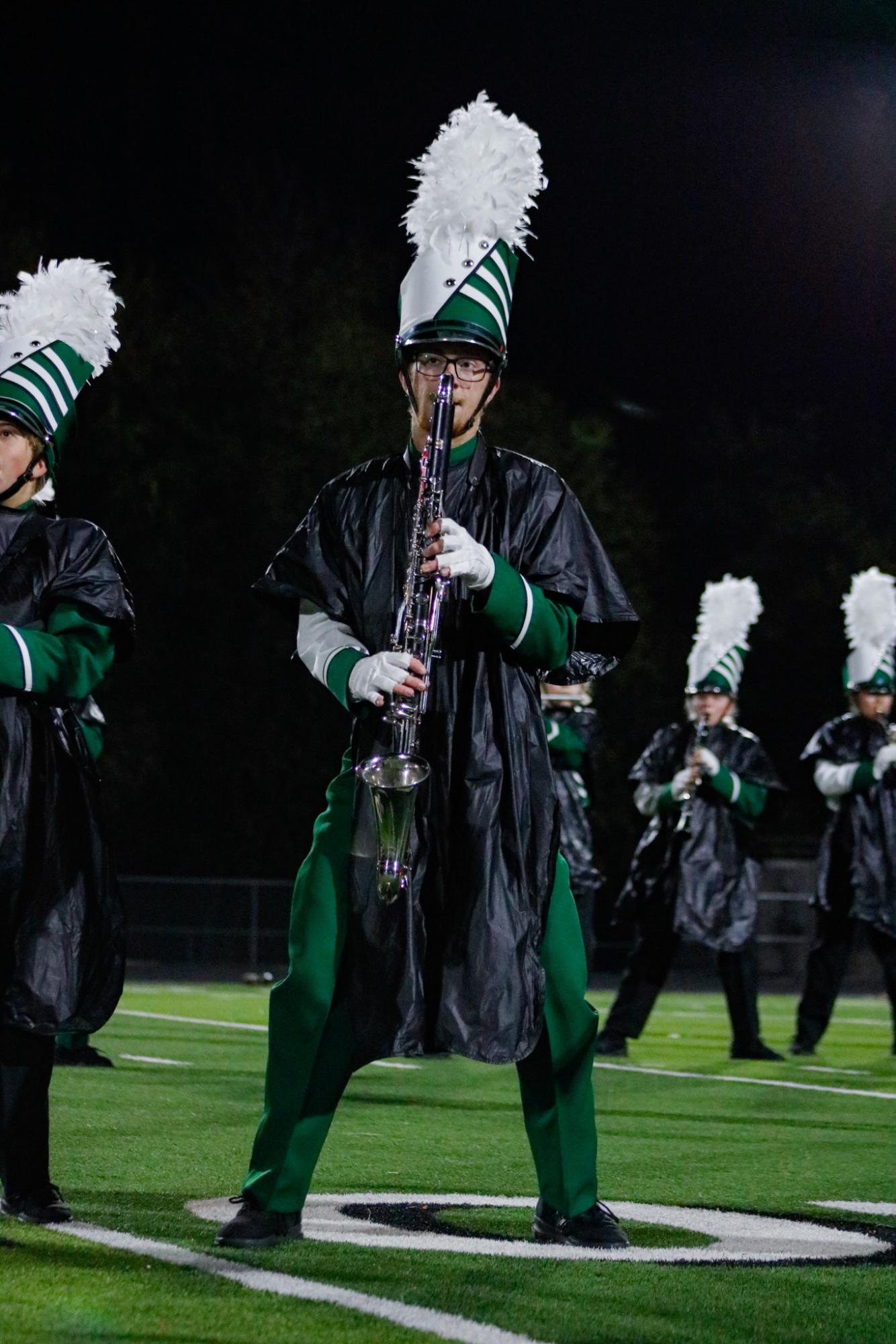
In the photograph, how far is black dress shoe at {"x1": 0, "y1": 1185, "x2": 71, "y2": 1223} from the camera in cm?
500

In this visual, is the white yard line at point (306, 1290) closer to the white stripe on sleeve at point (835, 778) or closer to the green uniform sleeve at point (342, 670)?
the green uniform sleeve at point (342, 670)

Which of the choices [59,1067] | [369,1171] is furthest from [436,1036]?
[59,1067]

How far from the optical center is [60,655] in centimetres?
502

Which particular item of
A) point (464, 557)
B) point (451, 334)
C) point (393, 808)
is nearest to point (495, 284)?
point (451, 334)

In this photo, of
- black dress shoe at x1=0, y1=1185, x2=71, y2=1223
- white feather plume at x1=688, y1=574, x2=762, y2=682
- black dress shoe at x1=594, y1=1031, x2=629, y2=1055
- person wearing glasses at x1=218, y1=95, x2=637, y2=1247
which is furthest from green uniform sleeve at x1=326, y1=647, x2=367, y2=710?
white feather plume at x1=688, y1=574, x2=762, y2=682

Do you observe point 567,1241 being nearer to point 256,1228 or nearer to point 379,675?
point 256,1228

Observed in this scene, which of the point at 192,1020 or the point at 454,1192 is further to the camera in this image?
the point at 192,1020

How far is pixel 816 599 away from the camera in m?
34.8

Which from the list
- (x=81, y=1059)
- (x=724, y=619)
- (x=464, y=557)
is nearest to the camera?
(x=464, y=557)

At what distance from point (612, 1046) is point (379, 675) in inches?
285

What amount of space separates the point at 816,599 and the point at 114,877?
30397 mm

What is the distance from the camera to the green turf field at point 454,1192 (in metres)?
3.93

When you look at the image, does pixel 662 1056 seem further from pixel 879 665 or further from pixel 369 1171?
pixel 369 1171

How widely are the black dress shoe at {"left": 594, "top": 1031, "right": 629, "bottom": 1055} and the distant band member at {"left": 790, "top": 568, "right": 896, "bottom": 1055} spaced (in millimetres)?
1213
